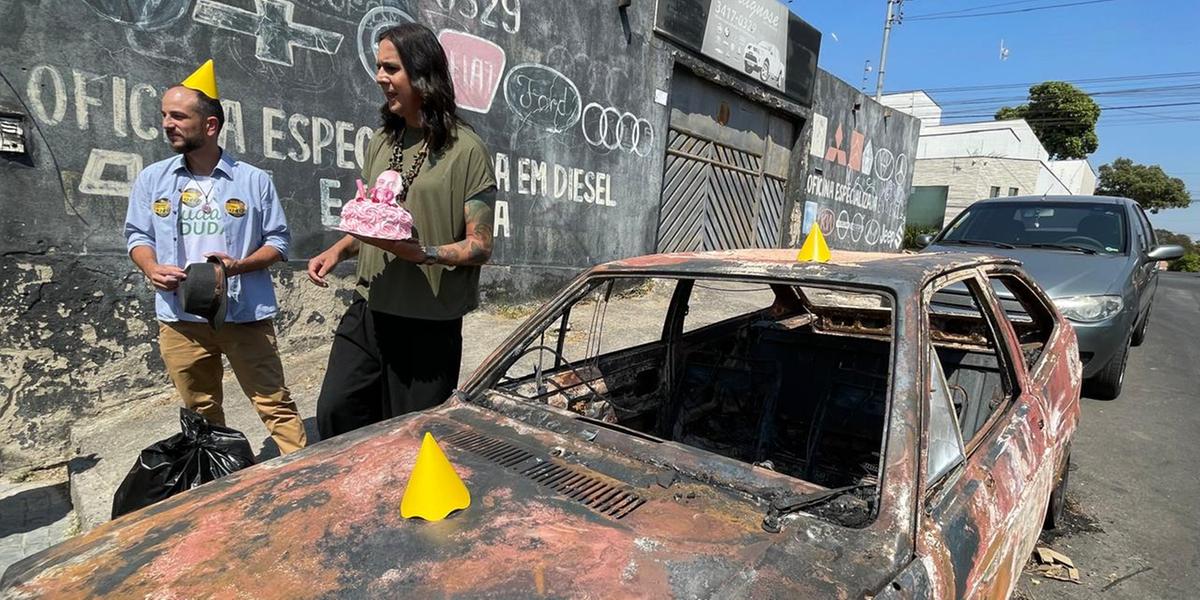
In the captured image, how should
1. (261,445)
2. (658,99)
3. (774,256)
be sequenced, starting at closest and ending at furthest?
(774,256) → (261,445) → (658,99)

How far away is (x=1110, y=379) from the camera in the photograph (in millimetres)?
4602

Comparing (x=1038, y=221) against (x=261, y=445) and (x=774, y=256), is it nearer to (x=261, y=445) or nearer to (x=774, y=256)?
(x=774, y=256)

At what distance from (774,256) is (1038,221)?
4564 millimetres

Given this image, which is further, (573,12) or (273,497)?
(573,12)

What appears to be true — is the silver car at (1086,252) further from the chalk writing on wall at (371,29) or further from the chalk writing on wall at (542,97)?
the chalk writing on wall at (371,29)

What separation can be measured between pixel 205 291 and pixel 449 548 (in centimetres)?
153

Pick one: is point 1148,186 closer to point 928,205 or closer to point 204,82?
point 928,205

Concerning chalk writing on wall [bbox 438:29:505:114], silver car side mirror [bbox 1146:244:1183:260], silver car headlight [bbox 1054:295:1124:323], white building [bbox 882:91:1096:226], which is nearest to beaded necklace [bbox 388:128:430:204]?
chalk writing on wall [bbox 438:29:505:114]

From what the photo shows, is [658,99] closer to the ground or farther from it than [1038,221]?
farther from it

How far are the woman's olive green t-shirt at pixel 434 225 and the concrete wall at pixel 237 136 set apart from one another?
96.1 inches

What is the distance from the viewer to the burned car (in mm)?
1194

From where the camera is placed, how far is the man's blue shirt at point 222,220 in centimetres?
242

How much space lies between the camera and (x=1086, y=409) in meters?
4.52

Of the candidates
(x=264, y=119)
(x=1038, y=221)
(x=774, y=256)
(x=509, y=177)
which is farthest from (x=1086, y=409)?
(x=264, y=119)
